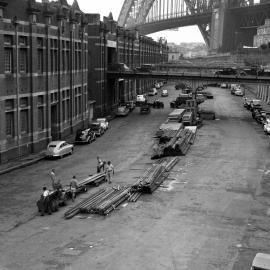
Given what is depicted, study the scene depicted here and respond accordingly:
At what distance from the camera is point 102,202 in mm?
28500

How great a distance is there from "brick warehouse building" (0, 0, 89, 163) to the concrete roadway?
11.9 ft

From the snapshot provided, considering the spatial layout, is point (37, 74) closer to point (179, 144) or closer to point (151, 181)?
point (179, 144)

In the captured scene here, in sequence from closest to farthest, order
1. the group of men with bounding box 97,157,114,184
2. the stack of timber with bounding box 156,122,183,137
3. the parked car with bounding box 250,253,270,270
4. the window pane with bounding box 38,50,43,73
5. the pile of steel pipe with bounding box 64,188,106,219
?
the parked car with bounding box 250,253,270,270
the pile of steel pipe with bounding box 64,188,106,219
the group of men with bounding box 97,157,114,184
the window pane with bounding box 38,50,43,73
the stack of timber with bounding box 156,122,183,137

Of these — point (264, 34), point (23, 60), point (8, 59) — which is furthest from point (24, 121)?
point (264, 34)

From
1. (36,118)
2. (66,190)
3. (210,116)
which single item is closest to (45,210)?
(66,190)

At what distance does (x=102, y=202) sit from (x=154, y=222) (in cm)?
358

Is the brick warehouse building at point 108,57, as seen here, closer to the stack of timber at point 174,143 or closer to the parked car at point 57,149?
the stack of timber at point 174,143

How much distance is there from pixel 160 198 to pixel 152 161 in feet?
41.0

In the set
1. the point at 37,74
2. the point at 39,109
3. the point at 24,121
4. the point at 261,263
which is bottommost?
the point at 261,263

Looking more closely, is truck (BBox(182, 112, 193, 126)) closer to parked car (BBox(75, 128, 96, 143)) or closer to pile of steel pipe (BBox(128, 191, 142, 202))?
parked car (BBox(75, 128, 96, 143))

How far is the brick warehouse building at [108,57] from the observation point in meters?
72.8

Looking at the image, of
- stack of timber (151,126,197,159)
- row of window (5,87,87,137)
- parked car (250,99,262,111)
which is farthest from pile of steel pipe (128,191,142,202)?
parked car (250,99,262,111)

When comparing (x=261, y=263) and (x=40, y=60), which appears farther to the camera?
(x=40, y=60)

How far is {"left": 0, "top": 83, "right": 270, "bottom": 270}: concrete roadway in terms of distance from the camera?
2119cm
